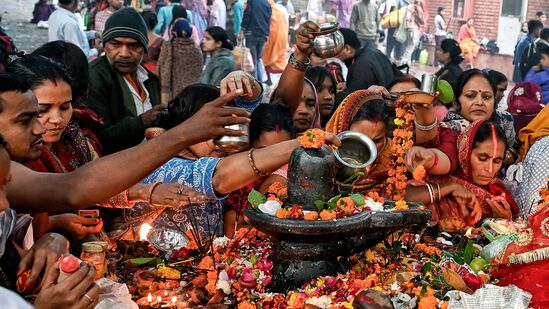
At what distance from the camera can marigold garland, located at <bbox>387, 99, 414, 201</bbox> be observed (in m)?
3.44

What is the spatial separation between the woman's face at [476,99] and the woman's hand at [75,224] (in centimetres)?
293

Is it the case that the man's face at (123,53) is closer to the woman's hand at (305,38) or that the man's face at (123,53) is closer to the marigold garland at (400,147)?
the woman's hand at (305,38)

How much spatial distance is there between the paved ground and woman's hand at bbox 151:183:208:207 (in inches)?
420

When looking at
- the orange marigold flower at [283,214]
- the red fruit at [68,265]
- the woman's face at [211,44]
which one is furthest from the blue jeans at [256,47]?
the red fruit at [68,265]

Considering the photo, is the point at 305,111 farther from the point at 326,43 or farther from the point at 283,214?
the point at 283,214

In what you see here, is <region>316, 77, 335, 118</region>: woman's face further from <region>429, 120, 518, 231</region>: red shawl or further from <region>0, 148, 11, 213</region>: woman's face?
<region>0, 148, 11, 213</region>: woman's face

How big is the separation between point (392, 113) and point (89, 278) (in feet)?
7.84

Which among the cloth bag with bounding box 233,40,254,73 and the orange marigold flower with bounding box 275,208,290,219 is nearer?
the orange marigold flower with bounding box 275,208,290,219

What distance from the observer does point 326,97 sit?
17.5ft

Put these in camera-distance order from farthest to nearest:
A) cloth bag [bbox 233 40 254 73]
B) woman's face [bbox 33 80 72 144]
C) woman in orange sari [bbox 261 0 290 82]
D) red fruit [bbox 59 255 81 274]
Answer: woman in orange sari [bbox 261 0 290 82]
cloth bag [bbox 233 40 254 73]
woman's face [bbox 33 80 72 144]
red fruit [bbox 59 255 81 274]

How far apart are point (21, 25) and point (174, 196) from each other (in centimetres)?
1277

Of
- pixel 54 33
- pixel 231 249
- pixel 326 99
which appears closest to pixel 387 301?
pixel 231 249

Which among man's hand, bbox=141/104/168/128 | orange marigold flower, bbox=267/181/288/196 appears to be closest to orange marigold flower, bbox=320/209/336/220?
orange marigold flower, bbox=267/181/288/196

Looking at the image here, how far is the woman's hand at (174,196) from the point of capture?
285 cm
